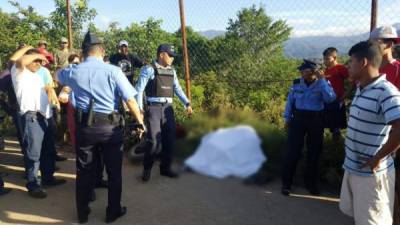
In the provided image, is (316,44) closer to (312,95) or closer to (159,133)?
(312,95)

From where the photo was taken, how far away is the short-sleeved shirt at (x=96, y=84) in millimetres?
3777

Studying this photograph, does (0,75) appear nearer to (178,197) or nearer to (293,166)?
(178,197)

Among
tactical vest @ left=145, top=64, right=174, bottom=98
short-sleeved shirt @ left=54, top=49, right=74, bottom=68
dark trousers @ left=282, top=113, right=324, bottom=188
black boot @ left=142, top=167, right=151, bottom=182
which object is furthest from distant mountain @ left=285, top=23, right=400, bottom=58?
short-sleeved shirt @ left=54, top=49, right=74, bottom=68

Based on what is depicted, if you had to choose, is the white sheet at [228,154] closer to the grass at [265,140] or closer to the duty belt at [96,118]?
the grass at [265,140]

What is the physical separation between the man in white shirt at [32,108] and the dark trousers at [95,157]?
Result: 1.00 meters

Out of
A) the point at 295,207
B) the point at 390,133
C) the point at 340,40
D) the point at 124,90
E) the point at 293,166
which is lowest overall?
the point at 295,207

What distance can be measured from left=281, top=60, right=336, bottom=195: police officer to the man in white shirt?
295cm

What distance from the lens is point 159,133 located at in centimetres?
521

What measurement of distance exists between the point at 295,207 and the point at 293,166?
57cm

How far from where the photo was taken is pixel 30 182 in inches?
185

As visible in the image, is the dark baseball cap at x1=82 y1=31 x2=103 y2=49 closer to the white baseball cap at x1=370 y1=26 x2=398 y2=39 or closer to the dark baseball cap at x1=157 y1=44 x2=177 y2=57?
the dark baseball cap at x1=157 y1=44 x2=177 y2=57

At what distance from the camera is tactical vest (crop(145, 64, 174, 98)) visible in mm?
5055

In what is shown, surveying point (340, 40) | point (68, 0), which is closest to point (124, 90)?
point (340, 40)

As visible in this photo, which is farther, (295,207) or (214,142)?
(214,142)
